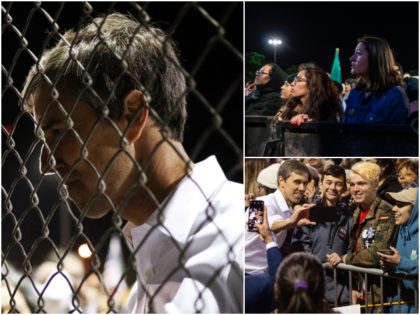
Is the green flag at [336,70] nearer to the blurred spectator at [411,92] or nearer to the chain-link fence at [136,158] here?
the blurred spectator at [411,92]

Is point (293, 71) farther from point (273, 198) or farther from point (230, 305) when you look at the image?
point (230, 305)

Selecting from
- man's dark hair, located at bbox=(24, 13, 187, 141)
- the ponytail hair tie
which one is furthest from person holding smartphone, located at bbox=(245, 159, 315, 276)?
man's dark hair, located at bbox=(24, 13, 187, 141)

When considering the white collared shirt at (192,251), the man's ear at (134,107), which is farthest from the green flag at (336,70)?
the man's ear at (134,107)

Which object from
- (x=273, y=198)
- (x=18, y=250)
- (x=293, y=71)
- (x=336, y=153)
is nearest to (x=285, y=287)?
(x=273, y=198)

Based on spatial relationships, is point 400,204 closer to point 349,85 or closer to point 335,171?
point 335,171

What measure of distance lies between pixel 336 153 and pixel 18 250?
3.92 ft

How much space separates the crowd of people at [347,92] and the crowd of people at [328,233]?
14 centimetres

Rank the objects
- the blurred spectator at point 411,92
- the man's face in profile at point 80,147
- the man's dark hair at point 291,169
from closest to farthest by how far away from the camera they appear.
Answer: the man's face in profile at point 80,147 < the blurred spectator at point 411,92 < the man's dark hair at point 291,169

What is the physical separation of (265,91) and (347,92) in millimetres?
249

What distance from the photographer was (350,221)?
210 centimetres

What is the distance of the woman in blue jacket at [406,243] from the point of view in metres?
2.02

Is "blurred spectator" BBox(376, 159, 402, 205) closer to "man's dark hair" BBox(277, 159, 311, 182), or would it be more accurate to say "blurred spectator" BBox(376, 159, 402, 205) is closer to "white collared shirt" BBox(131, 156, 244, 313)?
"man's dark hair" BBox(277, 159, 311, 182)

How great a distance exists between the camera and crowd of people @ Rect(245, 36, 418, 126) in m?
2.02

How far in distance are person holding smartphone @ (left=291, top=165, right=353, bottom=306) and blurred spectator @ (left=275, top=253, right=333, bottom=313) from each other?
2 cm
